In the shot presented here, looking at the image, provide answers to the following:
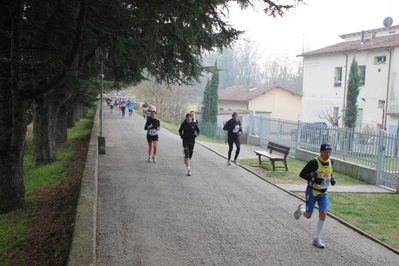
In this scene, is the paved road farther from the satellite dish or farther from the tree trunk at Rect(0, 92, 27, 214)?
the satellite dish

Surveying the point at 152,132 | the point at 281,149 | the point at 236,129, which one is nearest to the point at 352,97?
the point at 281,149

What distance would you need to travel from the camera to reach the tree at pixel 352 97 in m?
30.5

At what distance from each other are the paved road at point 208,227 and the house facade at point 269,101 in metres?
35.7

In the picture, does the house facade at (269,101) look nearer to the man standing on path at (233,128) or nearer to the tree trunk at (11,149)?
the man standing on path at (233,128)

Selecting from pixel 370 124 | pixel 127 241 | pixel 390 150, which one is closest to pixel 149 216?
pixel 127 241

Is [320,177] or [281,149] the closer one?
[320,177]

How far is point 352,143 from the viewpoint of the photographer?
1307 cm

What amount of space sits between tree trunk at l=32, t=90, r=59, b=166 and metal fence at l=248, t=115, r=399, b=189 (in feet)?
30.7

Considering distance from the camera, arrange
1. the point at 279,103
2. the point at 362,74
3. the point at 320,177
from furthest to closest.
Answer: the point at 279,103
the point at 362,74
the point at 320,177

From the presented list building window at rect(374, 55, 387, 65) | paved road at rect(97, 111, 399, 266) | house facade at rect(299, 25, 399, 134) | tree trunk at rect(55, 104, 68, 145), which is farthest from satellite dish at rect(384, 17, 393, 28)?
paved road at rect(97, 111, 399, 266)

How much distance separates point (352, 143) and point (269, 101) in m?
34.4

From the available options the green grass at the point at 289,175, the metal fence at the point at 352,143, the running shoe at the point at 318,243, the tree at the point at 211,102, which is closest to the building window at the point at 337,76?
the tree at the point at 211,102

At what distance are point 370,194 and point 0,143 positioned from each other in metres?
8.60

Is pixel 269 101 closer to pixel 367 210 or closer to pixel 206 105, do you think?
pixel 206 105
